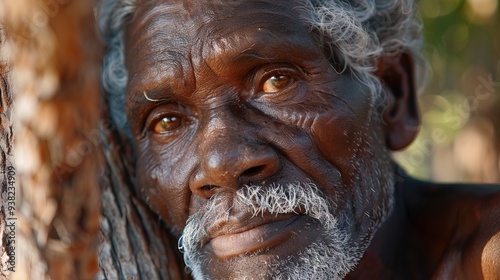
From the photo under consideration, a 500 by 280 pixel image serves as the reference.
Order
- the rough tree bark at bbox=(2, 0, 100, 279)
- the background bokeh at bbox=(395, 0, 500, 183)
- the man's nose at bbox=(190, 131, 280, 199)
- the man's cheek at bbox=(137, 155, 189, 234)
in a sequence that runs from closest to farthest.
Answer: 1. the rough tree bark at bbox=(2, 0, 100, 279)
2. the man's nose at bbox=(190, 131, 280, 199)
3. the man's cheek at bbox=(137, 155, 189, 234)
4. the background bokeh at bbox=(395, 0, 500, 183)

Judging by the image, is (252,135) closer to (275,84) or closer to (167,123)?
(275,84)

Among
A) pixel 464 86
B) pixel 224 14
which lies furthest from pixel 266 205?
pixel 464 86

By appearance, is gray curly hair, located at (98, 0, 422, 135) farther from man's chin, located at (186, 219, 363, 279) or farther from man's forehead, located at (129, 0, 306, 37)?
man's chin, located at (186, 219, 363, 279)

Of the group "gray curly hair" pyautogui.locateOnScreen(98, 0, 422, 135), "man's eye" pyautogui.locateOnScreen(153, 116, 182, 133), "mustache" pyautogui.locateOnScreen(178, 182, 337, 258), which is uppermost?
"gray curly hair" pyautogui.locateOnScreen(98, 0, 422, 135)

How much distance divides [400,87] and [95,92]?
169cm

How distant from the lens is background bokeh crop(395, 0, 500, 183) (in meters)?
5.78

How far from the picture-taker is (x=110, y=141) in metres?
2.81

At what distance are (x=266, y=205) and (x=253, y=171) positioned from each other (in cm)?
13

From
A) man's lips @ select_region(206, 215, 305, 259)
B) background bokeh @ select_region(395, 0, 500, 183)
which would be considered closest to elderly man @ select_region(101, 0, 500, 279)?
man's lips @ select_region(206, 215, 305, 259)

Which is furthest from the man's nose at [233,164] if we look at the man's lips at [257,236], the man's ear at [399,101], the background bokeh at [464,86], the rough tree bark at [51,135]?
the background bokeh at [464,86]

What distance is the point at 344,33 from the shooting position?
8.75 feet

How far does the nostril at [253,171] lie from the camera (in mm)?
2318

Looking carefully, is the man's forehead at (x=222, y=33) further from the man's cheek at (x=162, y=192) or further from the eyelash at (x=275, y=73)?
the man's cheek at (x=162, y=192)

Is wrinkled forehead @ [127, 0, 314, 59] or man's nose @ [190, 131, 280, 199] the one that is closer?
man's nose @ [190, 131, 280, 199]
